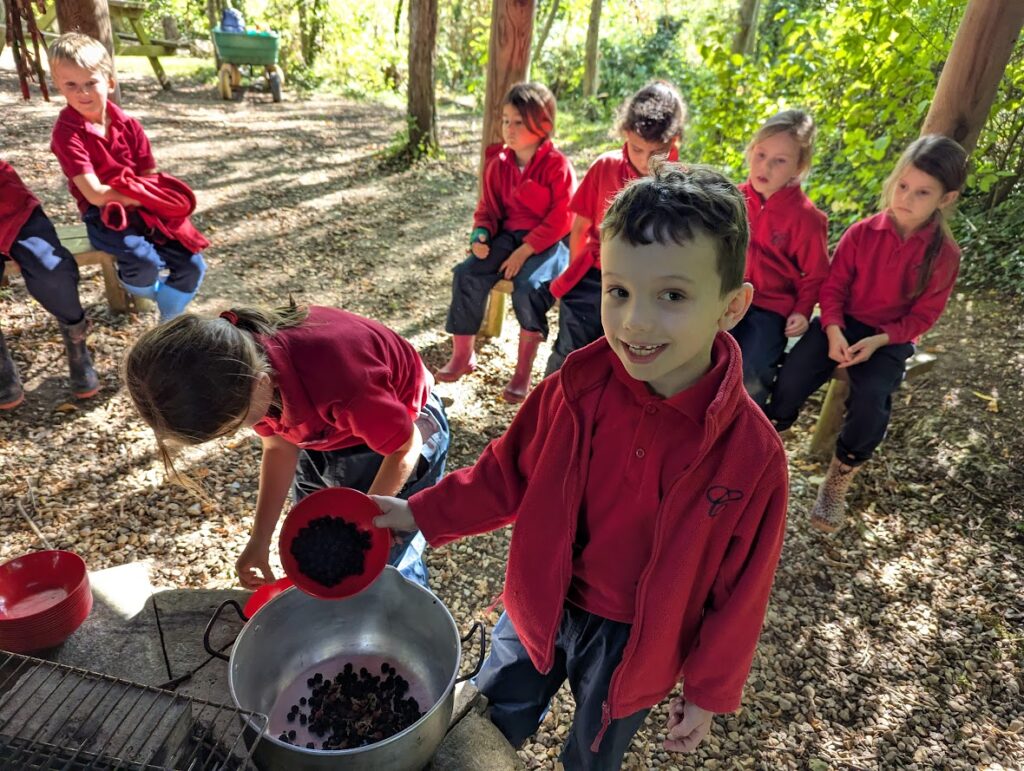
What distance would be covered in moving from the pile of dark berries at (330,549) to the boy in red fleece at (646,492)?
0.09 m

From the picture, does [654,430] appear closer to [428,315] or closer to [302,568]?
[302,568]

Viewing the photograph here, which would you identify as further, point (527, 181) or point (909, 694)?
point (527, 181)

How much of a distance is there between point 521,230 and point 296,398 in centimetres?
246

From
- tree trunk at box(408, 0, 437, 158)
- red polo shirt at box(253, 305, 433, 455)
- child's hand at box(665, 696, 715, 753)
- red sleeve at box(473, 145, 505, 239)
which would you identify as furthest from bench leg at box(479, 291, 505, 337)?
tree trunk at box(408, 0, 437, 158)

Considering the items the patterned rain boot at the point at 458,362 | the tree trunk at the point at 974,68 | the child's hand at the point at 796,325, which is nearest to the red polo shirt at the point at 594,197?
the patterned rain boot at the point at 458,362

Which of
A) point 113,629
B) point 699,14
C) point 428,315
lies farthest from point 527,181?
point 699,14

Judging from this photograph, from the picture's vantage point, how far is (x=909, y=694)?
2.48m

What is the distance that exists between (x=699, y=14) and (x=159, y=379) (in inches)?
656

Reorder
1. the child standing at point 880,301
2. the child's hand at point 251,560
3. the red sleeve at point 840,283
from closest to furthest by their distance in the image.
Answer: the child's hand at point 251,560
the child standing at point 880,301
the red sleeve at point 840,283

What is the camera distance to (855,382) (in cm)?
299

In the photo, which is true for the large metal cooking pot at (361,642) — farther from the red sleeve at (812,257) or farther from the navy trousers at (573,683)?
the red sleeve at (812,257)

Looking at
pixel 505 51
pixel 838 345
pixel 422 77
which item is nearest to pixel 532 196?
pixel 505 51

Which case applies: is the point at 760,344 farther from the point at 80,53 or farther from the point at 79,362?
the point at 80,53

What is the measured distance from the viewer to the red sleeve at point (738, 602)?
4.33 feet
